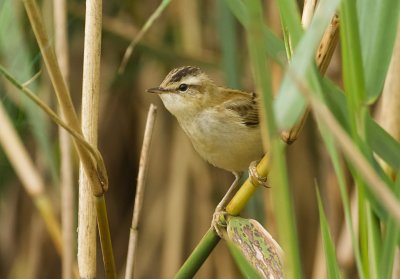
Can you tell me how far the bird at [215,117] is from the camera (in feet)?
7.21

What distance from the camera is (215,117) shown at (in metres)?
2.30

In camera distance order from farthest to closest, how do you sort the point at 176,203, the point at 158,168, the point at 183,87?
1. the point at 158,168
2. the point at 176,203
3. the point at 183,87

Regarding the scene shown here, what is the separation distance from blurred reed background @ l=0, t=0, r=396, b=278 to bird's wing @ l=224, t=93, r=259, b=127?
0.32 ft

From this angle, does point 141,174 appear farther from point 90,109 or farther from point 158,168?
point 158,168

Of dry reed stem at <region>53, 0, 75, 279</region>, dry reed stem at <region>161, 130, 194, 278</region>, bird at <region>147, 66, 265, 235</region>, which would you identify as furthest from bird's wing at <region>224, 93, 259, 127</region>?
dry reed stem at <region>53, 0, 75, 279</region>

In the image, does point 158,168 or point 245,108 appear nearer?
point 245,108

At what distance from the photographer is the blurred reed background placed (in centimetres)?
266

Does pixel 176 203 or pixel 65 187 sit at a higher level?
pixel 65 187

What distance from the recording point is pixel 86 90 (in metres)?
1.50

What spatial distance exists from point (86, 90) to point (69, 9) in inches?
41.6

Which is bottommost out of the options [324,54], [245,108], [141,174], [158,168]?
[158,168]

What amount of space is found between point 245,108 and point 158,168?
0.83m

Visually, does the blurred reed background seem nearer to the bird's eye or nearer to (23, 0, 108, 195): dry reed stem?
the bird's eye

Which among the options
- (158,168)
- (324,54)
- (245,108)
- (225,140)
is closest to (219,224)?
(324,54)
